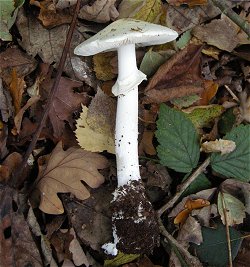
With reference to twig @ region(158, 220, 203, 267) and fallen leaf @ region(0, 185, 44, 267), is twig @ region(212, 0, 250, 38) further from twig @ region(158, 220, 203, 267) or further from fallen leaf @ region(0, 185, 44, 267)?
fallen leaf @ region(0, 185, 44, 267)

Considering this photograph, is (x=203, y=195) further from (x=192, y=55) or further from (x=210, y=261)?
(x=192, y=55)

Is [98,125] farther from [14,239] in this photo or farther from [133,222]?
[14,239]

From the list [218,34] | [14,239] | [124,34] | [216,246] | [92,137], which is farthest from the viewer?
[218,34]

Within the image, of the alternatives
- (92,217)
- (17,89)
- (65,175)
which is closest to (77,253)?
(92,217)

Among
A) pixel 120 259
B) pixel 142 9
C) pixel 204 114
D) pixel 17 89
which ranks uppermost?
pixel 142 9

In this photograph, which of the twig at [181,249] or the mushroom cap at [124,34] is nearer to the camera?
the mushroom cap at [124,34]

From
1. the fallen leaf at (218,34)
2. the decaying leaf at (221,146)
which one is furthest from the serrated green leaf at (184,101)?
the fallen leaf at (218,34)

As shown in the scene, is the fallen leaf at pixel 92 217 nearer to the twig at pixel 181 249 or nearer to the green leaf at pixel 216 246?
the twig at pixel 181 249
